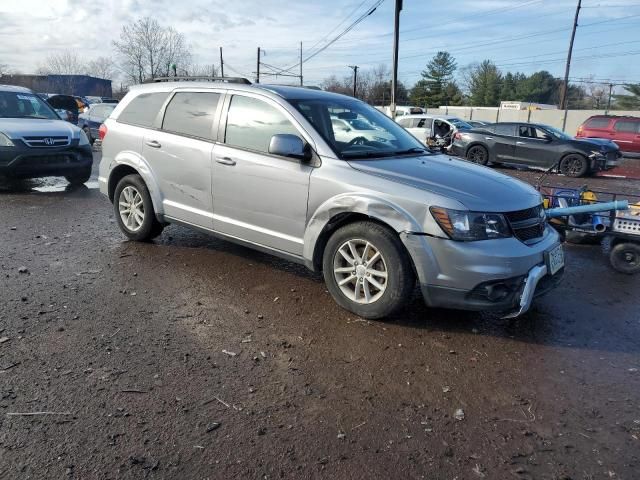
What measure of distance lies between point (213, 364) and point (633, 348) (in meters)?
3.02

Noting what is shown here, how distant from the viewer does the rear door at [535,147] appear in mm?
15898

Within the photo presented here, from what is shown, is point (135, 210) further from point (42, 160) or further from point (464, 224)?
point (42, 160)

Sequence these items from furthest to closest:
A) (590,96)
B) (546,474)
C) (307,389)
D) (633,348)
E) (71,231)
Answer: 1. (590,96)
2. (71,231)
3. (633,348)
4. (307,389)
5. (546,474)

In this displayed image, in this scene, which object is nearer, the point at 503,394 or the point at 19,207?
the point at 503,394

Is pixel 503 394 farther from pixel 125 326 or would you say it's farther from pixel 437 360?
pixel 125 326

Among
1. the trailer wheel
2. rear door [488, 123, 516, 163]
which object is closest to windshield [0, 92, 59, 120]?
the trailer wheel

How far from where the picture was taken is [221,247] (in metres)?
6.17

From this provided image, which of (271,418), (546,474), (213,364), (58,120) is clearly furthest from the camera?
(58,120)

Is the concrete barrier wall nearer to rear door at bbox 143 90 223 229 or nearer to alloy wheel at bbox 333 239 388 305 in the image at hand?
rear door at bbox 143 90 223 229

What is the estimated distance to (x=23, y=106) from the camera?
1001 centimetres

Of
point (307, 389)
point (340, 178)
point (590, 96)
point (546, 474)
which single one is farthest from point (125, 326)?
point (590, 96)

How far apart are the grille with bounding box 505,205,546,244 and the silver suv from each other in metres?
0.01

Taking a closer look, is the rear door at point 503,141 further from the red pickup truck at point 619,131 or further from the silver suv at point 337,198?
the silver suv at point 337,198

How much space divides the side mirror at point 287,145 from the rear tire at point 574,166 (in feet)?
43.9
